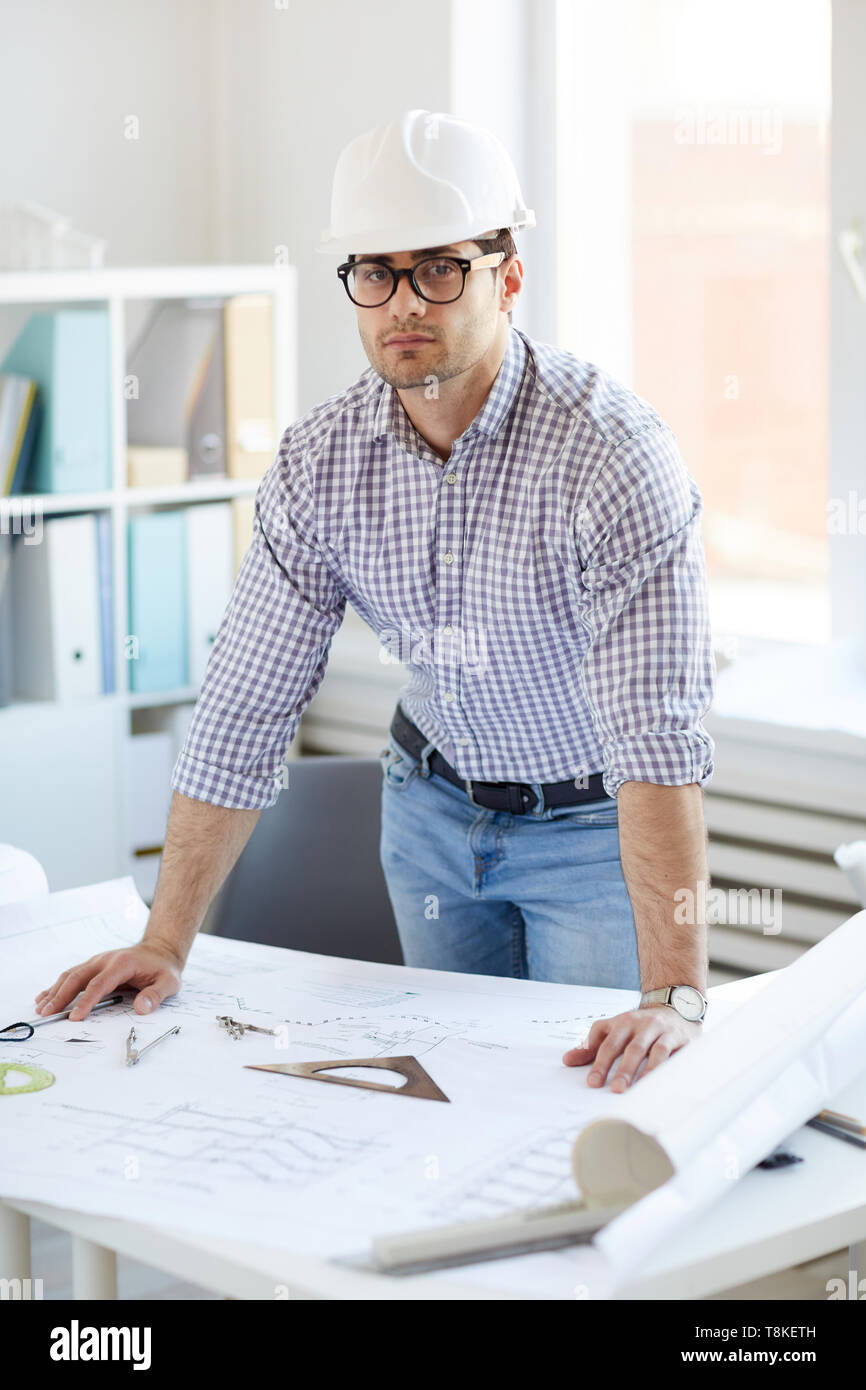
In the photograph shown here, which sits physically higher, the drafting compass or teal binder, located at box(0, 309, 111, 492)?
teal binder, located at box(0, 309, 111, 492)

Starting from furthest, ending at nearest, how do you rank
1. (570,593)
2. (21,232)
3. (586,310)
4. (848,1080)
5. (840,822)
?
(586,310) → (21,232) → (840,822) → (570,593) → (848,1080)

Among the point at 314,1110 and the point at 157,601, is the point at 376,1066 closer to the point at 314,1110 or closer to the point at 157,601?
the point at 314,1110

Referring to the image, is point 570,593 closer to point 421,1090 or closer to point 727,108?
point 421,1090

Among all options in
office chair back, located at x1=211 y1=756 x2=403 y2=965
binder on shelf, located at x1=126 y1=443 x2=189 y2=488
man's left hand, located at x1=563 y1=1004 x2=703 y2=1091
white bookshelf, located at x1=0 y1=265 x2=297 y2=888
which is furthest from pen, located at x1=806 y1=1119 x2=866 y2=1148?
binder on shelf, located at x1=126 y1=443 x2=189 y2=488

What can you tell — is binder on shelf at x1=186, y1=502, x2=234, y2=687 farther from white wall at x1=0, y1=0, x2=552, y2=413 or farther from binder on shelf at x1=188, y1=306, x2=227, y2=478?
white wall at x1=0, y1=0, x2=552, y2=413

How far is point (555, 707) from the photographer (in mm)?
1775

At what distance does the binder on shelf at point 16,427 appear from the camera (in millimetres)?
2898

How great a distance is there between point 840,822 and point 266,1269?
68.1 inches

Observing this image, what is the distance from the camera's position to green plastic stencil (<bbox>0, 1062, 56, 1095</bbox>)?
1407mm

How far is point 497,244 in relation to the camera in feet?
5.41

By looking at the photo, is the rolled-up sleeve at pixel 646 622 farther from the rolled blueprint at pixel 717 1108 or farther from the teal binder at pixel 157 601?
the teal binder at pixel 157 601

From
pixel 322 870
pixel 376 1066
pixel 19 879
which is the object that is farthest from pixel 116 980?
pixel 322 870

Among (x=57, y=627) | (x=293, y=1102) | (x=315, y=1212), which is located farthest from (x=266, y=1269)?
(x=57, y=627)

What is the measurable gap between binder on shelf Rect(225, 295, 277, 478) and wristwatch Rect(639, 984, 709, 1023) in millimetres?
2051
